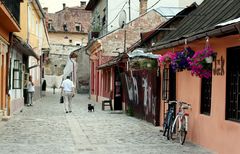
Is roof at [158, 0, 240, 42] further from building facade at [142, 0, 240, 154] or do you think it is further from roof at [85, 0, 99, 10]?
roof at [85, 0, 99, 10]

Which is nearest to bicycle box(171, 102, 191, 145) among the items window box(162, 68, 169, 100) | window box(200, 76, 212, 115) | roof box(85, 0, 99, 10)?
window box(200, 76, 212, 115)

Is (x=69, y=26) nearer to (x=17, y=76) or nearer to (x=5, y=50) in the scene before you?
(x=17, y=76)

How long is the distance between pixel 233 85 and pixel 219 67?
2.38 feet

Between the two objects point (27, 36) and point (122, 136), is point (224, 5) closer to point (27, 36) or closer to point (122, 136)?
point (122, 136)

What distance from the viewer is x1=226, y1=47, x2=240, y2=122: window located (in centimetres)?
977

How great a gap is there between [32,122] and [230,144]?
30.7 ft

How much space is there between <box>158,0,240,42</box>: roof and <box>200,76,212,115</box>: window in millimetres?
1250

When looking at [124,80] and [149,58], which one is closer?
[149,58]

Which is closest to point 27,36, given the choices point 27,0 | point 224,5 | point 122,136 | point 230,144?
point 27,0

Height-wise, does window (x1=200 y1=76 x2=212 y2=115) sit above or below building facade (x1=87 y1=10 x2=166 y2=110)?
below

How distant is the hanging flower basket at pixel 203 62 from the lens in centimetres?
1042

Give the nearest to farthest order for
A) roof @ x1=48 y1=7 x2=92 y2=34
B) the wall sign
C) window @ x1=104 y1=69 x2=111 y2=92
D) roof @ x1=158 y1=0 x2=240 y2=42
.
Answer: the wall sign, roof @ x1=158 y1=0 x2=240 y2=42, window @ x1=104 y1=69 x2=111 y2=92, roof @ x1=48 y1=7 x2=92 y2=34

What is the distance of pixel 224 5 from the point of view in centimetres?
1205

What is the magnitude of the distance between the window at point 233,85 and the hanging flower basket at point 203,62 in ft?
1.47
